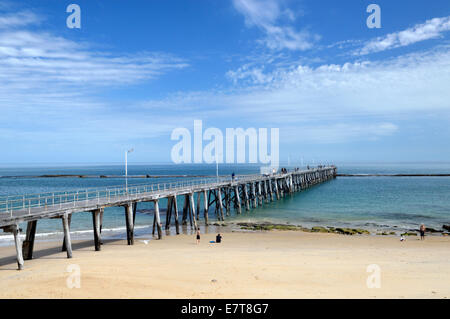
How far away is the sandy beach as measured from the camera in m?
9.47

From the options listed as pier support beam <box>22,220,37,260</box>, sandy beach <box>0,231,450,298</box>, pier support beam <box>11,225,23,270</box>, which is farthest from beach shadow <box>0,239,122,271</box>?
pier support beam <box>11,225,23,270</box>

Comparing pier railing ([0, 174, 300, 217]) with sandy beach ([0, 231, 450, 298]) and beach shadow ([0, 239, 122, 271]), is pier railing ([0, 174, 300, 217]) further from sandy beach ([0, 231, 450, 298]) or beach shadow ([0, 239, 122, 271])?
sandy beach ([0, 231, 450, 298])

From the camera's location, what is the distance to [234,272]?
38.1 ft

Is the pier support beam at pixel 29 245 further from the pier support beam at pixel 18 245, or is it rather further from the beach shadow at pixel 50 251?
the pier support beam at pixel 18 245

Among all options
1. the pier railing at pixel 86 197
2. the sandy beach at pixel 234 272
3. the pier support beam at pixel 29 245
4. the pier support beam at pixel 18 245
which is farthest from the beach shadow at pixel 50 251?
the pier railing at pixel 86 197

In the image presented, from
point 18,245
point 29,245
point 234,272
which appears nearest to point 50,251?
point 29,245

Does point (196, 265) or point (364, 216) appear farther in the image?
point (364, 216)

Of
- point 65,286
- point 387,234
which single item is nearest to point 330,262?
point 65,286

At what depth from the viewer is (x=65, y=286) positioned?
33.0ft

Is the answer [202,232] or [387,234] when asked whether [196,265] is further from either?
[387,234]

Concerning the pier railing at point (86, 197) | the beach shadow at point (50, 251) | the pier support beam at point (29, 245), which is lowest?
the beach shadow at point (50, 251)

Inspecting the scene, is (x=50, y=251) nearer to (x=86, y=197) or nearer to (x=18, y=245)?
(x=86, y=197)

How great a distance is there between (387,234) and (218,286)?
17.6 m

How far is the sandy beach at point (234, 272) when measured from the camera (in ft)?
31.1
